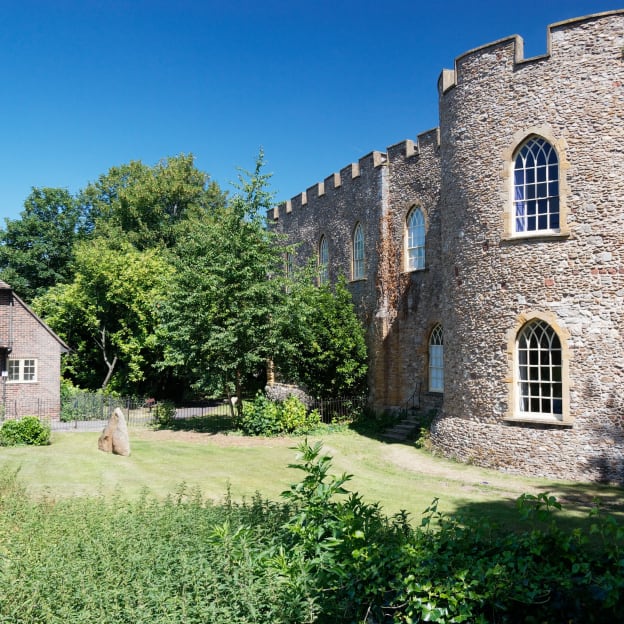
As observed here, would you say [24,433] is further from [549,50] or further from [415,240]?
[549,50]

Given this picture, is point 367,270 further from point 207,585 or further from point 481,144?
point 207,585

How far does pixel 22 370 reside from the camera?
86.1ft

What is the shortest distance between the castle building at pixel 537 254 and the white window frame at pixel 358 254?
26.9 feet

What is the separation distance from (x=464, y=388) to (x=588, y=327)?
365 cm

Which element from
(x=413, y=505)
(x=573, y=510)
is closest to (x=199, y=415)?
(x=413, y=505)

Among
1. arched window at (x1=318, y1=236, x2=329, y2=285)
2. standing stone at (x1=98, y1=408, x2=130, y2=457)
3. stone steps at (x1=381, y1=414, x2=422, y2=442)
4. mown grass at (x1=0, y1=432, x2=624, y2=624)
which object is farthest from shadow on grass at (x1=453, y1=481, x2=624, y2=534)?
arched window at (x1=318, y1=236, x2=329, y2=285)

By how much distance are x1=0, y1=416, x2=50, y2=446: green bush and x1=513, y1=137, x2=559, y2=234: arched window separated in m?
15.8

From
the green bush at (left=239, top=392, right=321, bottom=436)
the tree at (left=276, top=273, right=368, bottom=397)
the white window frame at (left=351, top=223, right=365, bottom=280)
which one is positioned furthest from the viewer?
the white window frame at (left=351, top=223, right=365, bottom=280)

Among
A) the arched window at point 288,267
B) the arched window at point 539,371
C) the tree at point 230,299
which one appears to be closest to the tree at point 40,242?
the arched window at point 288,267

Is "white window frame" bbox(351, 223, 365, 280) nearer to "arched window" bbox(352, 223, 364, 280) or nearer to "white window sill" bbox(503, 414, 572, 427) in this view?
"arched window" bbox(352, 223, 364, 280)

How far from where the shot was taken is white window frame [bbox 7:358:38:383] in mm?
26109

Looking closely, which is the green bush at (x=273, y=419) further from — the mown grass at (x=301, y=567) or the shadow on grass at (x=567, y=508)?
the mown grass at (x=301, y=567)

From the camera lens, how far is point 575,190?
44.8 feet

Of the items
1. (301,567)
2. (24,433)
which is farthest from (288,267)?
(301,567)
